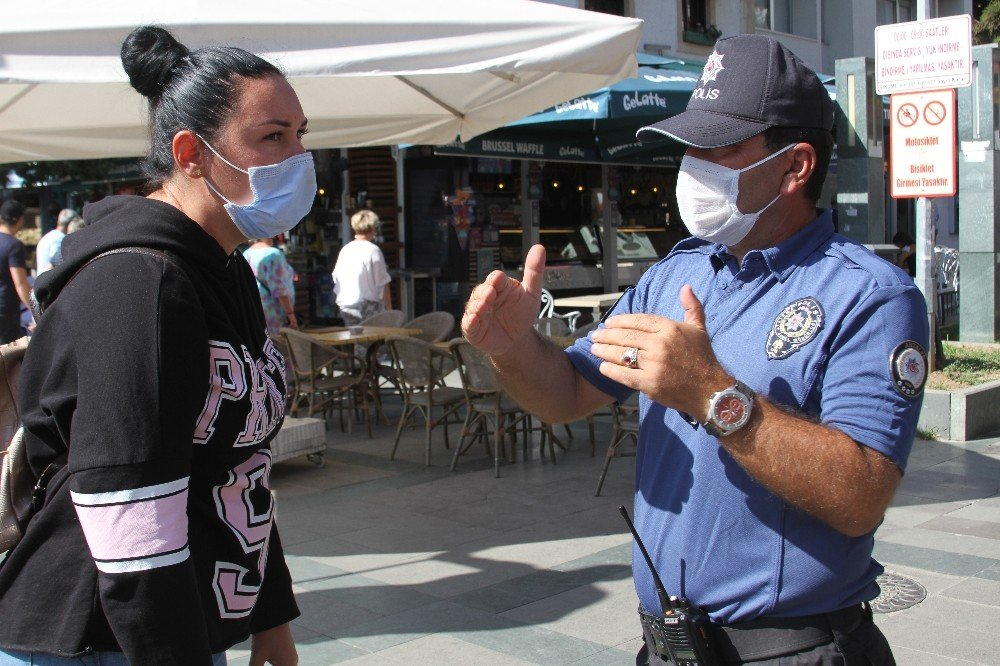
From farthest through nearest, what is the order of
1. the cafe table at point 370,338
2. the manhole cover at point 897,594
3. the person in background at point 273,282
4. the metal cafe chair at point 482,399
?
the person in background at point 273,282
the cafe table at point 370,338
the metal cafe chair at point 482,399
the manhole cover at point 897,594

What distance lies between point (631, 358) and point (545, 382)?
1.78ft

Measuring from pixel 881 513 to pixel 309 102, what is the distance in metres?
5.59

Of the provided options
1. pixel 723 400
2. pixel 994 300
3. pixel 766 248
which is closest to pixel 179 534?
pixel 723 400

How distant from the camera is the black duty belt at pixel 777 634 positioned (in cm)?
179

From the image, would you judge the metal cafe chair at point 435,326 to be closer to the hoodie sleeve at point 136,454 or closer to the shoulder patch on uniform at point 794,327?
the shoulder patch on uniform at point 794,327

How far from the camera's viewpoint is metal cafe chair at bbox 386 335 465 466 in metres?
7.75

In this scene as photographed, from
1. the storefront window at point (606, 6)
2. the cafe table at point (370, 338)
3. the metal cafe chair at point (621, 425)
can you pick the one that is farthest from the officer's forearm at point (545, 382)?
the storefront window at point (606, 6)

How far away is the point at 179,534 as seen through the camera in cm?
160

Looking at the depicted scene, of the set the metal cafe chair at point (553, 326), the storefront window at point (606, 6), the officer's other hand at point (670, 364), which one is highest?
the storefront window at point (606, 6)

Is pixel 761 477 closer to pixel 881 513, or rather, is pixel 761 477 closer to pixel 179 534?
pixel 881 513

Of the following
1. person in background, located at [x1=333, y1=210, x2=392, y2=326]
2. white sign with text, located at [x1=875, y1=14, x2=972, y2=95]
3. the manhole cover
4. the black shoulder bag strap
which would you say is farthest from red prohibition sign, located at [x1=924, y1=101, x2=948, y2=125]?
the black shoulder bag strap

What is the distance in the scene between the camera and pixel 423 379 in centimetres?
796

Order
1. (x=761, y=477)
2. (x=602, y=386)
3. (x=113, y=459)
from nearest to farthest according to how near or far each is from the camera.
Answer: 1. (x=113, y=459)
2. (x=761, y=477)
3. (x=602, y=386)

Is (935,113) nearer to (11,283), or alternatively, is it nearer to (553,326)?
(553,326)
